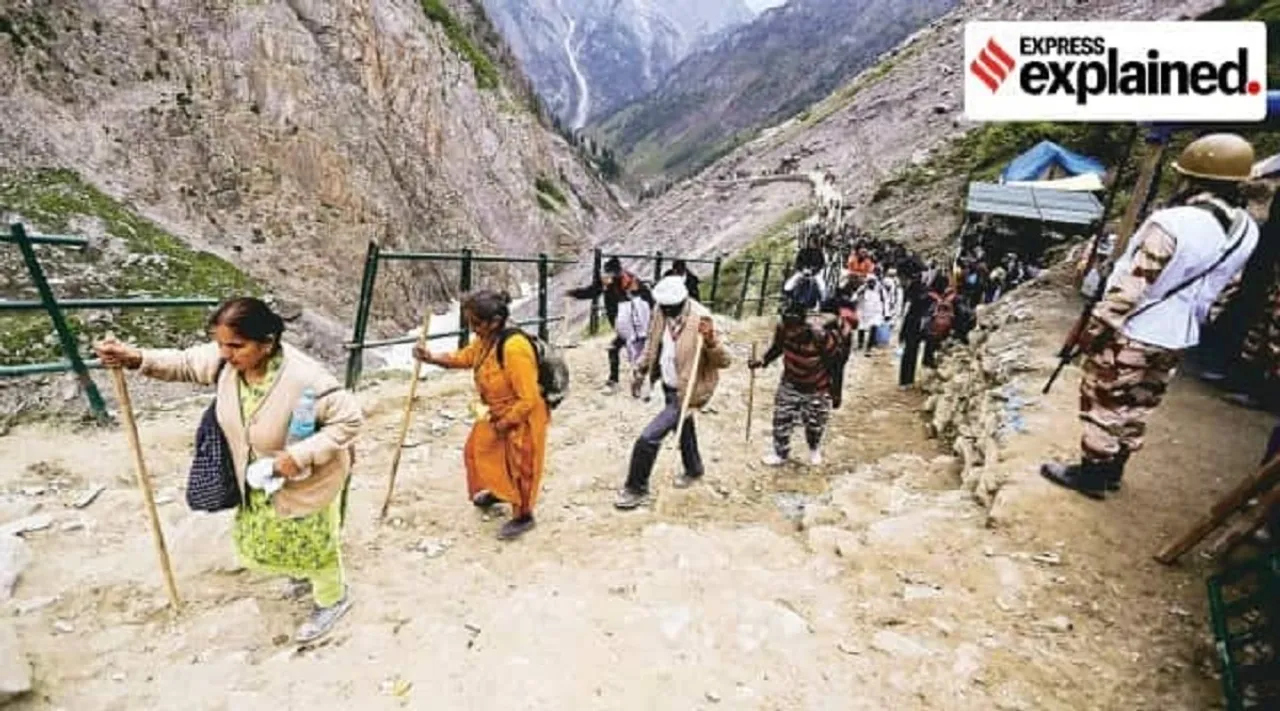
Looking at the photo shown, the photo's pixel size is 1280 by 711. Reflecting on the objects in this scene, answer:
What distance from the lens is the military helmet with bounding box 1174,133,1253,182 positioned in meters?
3.20

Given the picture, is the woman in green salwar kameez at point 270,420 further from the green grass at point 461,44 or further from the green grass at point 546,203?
the green grass at point 546,203

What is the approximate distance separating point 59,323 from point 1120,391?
21.0ft

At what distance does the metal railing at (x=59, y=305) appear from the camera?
4332 mm

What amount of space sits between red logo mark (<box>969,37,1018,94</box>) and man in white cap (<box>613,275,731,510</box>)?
35.9 ft

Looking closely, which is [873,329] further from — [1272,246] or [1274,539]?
[1274,539]

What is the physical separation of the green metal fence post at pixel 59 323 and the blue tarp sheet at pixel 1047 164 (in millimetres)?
20945

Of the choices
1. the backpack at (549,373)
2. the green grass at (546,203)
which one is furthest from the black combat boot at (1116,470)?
the green grass at (546,203)

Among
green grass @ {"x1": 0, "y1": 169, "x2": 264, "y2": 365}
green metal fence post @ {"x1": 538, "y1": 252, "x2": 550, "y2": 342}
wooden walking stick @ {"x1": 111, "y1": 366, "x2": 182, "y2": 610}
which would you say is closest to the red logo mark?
green metal fence post @ {"x1": 538, "y1": 252, "x2": 550, "y2": 342}

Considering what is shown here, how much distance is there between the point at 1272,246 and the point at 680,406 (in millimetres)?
4965

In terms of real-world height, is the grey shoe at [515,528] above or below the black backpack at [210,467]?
below

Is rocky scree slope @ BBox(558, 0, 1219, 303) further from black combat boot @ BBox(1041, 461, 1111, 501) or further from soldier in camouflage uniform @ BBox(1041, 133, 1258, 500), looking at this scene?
soldier in camouflage uniform @ BBox(1041, 133, 1258, 500)

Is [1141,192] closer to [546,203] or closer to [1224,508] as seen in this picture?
[1224,508]

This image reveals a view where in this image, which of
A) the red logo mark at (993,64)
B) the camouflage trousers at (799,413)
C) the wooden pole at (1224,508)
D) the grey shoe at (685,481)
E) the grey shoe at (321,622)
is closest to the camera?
the wooden pole at (1224,508)

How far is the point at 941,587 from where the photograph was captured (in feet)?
10.9
